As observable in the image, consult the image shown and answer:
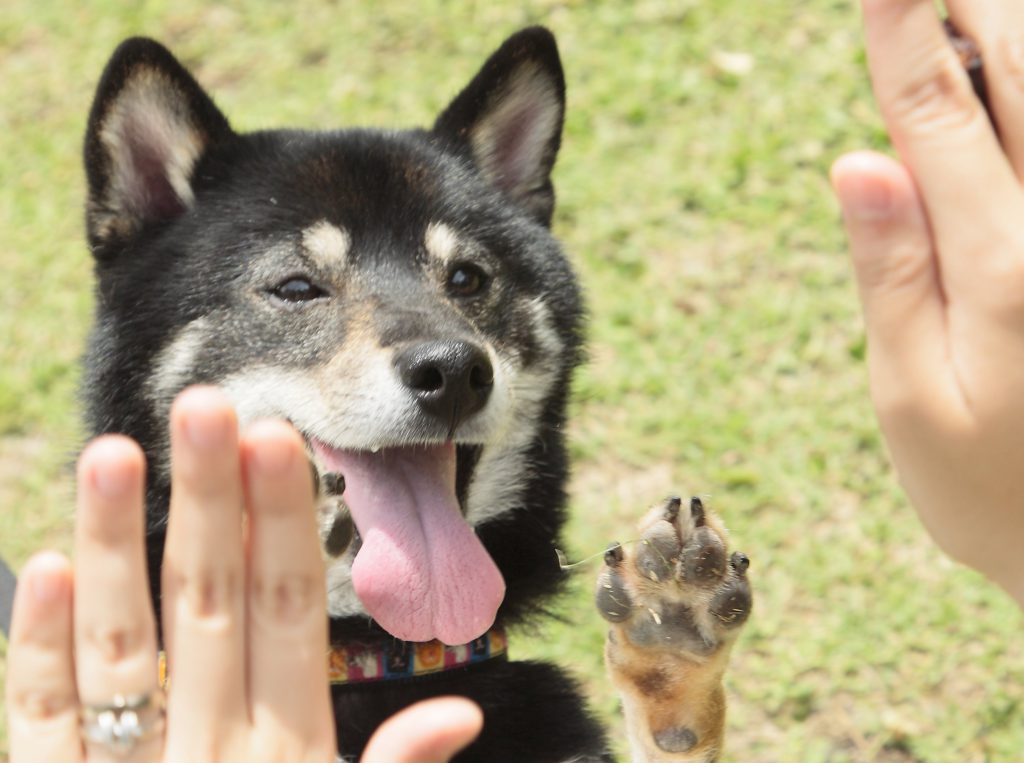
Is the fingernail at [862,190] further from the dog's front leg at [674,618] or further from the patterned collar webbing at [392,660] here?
the patterned collar webbing at [392,660]

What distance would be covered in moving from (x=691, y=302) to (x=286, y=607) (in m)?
3.76

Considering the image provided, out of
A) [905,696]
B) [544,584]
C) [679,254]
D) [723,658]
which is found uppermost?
[723,658]

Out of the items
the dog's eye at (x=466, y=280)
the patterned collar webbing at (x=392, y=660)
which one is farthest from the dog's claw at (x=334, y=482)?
the dog's eye at (x=466, y=280)

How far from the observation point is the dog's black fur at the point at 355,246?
8.59 feet

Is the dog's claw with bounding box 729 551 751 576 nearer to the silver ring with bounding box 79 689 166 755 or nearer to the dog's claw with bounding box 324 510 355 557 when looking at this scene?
the dog's claw with bounding box 324 510 355 557

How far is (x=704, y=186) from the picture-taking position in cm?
538

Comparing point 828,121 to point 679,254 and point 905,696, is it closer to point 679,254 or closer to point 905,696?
point 679,254

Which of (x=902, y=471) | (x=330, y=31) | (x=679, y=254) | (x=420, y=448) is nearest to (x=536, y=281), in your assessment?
(x=420, y=448)

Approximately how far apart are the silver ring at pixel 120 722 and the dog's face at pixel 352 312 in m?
0.85

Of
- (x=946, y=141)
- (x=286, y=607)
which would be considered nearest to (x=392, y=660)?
(x=286, y=607)

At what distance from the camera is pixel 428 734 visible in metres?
1.33

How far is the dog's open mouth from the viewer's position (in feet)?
7.72

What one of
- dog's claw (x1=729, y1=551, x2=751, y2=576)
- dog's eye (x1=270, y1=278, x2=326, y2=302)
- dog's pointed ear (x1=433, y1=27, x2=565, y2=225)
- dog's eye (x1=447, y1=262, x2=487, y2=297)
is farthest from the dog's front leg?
dog's pointed ear (x1=433, y1=27, x2=565, y2=225)

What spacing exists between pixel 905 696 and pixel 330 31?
4.71m
